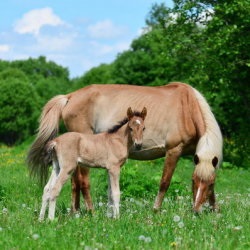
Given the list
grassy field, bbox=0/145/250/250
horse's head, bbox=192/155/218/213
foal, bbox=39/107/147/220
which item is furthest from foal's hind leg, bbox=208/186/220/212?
foal, bbox=39/107/147/220

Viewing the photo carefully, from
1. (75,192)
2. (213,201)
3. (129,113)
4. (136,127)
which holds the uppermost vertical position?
(129,113)

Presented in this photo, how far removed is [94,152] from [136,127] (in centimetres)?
86

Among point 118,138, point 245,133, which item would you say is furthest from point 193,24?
point 118,138

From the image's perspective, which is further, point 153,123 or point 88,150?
point 153,123

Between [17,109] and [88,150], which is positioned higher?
[88,150]

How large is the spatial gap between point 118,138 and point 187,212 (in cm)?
173

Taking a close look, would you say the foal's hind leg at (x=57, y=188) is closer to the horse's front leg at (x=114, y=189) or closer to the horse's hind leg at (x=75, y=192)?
the horse's front leg at (x=114, y=189)

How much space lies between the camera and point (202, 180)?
9688 mm

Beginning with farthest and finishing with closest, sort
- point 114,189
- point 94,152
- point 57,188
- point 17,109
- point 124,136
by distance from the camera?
point 17,109, point 124,136, point 94,152, point 114,189, point 57,188

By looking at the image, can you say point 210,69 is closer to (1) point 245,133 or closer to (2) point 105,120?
(1) point 245,133

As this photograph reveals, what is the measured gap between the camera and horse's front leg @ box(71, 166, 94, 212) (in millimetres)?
10953

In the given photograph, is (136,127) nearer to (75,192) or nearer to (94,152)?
(94,152)

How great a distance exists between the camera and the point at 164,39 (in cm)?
2505

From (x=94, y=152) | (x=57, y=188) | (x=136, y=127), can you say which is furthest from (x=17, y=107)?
(x=136, y=127)
